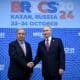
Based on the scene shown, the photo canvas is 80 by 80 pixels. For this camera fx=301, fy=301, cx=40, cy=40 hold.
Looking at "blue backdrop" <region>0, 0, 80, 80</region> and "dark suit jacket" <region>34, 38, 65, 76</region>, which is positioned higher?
"blue backdrop" <region>0, 0, 80, 80</region>

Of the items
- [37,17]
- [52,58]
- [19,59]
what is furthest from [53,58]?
[37,17]

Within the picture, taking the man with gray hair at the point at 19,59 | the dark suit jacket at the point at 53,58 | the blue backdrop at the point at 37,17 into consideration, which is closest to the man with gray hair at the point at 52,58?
the dark suit jacket at the point at 53,58

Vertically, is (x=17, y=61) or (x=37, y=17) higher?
(x=37, y=17)

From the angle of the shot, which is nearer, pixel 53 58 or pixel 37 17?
pixel 53 58

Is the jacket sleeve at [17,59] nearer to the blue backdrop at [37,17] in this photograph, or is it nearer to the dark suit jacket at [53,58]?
the dark suit jacket at [53,58]

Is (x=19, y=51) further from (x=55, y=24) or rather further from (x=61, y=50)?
(x=55, y=24)

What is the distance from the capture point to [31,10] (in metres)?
5.54

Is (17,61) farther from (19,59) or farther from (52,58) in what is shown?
(52,58)

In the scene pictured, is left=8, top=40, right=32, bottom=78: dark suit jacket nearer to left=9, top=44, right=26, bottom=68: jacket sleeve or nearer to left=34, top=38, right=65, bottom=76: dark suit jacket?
left=9, top=44, right=26, bottom=68: jacket sleeve

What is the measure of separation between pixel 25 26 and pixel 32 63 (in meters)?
1.09

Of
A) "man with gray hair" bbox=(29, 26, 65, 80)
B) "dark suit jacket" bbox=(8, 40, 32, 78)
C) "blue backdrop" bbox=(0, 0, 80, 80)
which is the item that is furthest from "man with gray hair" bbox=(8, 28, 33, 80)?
"blue backdrop" bbox=(0, 0, 80, 80)

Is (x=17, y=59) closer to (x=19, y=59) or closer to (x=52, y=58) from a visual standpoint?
(x=19, y=59)

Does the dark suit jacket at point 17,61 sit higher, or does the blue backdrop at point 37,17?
the blue backdrop at point 37,17

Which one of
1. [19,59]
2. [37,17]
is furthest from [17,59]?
[37,17]
